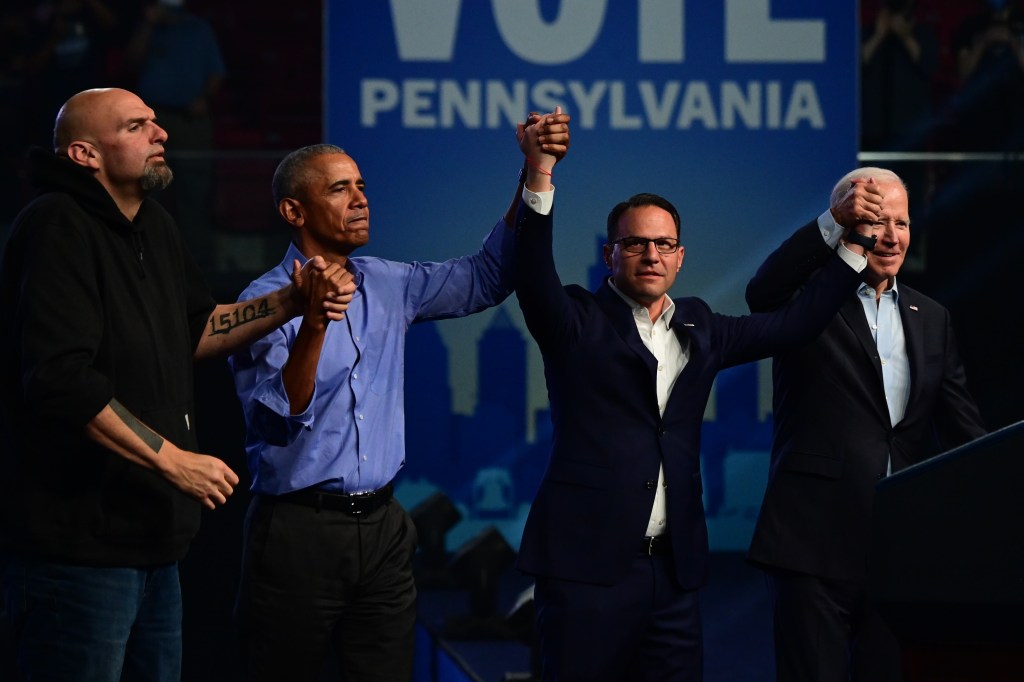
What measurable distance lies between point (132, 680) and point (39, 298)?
571mm

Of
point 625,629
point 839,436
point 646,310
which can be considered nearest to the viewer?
point 625,629

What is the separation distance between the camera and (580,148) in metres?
3.60

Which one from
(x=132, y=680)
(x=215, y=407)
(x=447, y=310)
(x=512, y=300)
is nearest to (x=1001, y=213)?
(x=512, y=300)

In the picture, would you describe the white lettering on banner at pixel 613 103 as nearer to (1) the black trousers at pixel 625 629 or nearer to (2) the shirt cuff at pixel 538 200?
(2) the shirt cuff at pixel 538 200

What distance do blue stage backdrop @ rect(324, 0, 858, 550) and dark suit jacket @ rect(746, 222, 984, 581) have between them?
3.65 ft

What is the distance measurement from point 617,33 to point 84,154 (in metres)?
2.02

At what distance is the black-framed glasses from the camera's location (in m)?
2.28

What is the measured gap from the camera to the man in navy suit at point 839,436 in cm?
243

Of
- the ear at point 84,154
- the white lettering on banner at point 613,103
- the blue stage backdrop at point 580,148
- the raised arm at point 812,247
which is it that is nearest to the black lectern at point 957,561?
the raised arm at point 812,247

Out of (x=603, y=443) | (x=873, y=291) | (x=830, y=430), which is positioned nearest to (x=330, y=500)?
(x=603, y=443)

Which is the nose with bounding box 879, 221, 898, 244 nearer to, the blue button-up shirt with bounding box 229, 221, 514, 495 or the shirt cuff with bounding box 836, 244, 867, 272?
the shirt cuff with bounding box 836, 244, 867, 272

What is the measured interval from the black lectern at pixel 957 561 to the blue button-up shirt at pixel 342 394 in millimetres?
998

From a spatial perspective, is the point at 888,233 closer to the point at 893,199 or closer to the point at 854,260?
the point at 893,199

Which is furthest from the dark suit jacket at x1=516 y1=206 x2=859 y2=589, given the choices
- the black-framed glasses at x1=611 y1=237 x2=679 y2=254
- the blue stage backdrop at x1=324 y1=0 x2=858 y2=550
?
the blue stage backdrop at x1=324 y1=0 x2=858 y2=550
